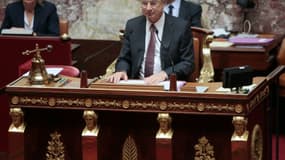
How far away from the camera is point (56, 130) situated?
5449mm

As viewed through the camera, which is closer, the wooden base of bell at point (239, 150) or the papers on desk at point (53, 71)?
the wooden base of bell at point (239, 150)

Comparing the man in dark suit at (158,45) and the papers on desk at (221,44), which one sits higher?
the man in dark suit at (158,45)

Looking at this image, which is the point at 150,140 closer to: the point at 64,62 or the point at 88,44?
the point at 64,62

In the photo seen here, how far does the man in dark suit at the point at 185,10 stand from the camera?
8281 mm

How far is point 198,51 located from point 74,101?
5.74 feet

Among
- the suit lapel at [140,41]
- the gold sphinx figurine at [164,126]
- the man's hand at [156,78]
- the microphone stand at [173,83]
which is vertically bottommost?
the gold sphinx figurine at [164,126]

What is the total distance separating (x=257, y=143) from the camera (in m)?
5.29

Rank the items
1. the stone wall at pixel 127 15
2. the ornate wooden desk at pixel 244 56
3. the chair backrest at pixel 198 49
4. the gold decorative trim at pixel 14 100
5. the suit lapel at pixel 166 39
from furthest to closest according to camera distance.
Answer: the stone wall at pixel 127 15, the ornate wooden desk at pixel 244 56, the chair backrest at pixel 198 49, the suit lapel at pixel 166 39, the gold decorative trim at pixel 14 100

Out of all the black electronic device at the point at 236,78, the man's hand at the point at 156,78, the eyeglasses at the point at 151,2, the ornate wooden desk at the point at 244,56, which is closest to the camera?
the black electronic device at the point at 236,78

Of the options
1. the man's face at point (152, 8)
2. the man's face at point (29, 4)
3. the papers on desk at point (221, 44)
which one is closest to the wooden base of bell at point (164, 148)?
Result: the man's face at point (152, 8)

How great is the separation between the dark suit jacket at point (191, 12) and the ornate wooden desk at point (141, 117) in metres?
2.90

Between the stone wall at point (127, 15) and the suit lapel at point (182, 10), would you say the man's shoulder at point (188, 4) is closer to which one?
the suit lapel at point (182, 10)

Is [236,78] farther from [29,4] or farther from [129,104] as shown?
[29,4]

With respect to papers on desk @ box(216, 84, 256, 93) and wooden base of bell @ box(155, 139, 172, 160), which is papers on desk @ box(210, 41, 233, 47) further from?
wooden base of bell @ box(155, 139, 172, 160)
